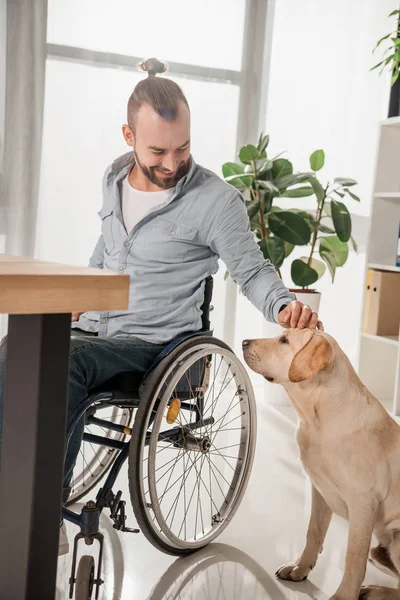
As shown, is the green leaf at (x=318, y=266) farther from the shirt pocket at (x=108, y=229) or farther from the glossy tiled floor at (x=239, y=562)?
the shirt pocket at (x=108, y=229)

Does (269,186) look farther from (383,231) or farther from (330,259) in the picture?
(383,231)

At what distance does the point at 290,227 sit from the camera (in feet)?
11.3

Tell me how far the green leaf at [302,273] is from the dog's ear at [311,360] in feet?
6.35

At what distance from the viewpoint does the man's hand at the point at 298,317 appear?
168 cm

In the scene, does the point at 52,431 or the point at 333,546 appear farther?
the point at 333,546

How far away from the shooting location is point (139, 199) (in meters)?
1.97

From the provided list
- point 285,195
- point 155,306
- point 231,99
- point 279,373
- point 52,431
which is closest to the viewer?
point 52,431

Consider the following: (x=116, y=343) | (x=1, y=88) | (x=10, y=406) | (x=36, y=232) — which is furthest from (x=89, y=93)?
(x=10, y=406)

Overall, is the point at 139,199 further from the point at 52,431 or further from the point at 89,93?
the point at 89,93

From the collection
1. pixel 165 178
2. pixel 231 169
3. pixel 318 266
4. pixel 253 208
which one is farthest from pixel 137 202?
pixel 318 266

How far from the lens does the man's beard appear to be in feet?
6.30

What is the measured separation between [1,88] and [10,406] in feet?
10.4

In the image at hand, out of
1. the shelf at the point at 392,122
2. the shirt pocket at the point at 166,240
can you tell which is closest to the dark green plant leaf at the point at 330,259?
the shelf at the point at 392,122

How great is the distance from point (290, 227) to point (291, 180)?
0.23 meters
